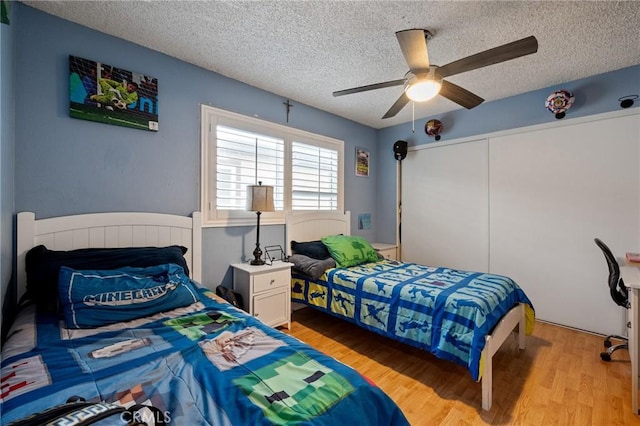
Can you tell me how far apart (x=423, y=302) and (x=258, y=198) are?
1.67 m

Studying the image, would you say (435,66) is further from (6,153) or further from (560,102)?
(6,153)

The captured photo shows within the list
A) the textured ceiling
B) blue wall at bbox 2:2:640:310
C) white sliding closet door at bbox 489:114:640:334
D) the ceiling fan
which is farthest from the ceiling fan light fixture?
white sliding closet door at bbox 489:114:640:334

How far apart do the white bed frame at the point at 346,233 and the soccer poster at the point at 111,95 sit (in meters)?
1.68

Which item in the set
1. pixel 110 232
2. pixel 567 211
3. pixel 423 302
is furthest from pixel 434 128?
pixel 110 232

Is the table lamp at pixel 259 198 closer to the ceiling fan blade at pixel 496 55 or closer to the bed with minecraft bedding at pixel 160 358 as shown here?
the bed with minecraft bedding at pixel 160 358

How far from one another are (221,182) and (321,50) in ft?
4.85

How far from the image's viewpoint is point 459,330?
1.85 m

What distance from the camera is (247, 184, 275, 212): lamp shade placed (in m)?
2.61

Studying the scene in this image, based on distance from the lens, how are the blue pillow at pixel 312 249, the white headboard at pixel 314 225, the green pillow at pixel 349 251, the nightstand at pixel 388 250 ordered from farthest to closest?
the nightstand at pixel 388 250 → the white headboard at pixel 314 225 → the blue pillow at pixel 312 249 → the green pillow at pixel 349 251

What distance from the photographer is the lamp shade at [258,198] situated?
261 centimetres

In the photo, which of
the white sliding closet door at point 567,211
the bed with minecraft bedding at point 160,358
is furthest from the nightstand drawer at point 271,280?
the white sliding closet door at point 567,211

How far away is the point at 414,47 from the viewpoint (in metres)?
1.68

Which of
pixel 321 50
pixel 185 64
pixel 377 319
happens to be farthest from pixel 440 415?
pixel 185 64

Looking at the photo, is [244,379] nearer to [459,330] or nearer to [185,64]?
[459,330]
